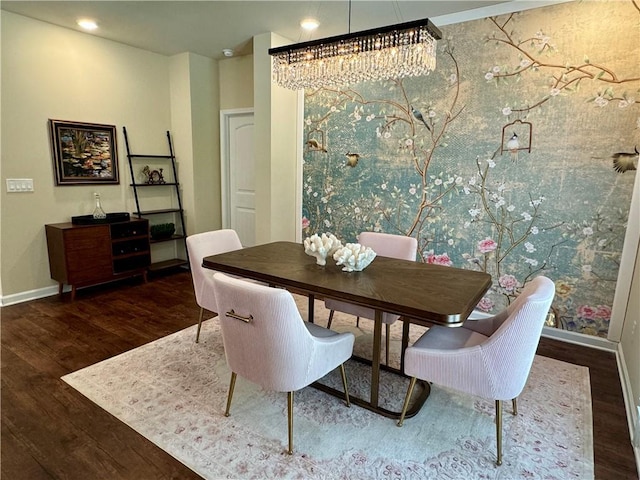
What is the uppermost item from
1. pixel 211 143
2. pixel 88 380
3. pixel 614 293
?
pixel 211 143

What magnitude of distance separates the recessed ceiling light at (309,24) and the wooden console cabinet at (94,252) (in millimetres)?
2746

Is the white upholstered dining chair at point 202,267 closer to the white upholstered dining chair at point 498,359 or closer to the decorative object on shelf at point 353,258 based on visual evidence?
the decorative object on shelf at point 353,258

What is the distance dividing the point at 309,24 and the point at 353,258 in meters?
2.54

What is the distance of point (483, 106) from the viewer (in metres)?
3.21

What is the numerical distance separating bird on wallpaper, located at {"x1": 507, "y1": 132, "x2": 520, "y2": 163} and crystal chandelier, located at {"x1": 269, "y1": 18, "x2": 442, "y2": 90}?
3.71 ft

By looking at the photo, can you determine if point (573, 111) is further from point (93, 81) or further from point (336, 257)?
point (93, 81)

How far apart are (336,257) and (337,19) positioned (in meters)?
2.40

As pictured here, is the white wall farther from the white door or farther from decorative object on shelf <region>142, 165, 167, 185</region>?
decorative object on shelf <region>142, 165, 167, 185</region>

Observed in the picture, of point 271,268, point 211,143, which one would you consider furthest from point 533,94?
point 211,143

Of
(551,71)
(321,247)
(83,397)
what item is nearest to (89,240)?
(83,397)

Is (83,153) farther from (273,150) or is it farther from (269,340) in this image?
(269,340)

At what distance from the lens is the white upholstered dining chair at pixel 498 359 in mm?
1635

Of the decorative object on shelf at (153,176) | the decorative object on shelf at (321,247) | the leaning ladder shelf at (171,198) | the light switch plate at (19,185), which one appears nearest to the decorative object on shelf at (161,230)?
the leaning ladder shelf at (171,198)

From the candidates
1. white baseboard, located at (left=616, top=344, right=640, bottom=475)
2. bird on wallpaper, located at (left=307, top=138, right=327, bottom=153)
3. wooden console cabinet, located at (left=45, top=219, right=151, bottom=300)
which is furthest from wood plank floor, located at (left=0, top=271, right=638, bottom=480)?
bird on wallpaper, located at (left=307, top=138, right=327, bottom=153)
